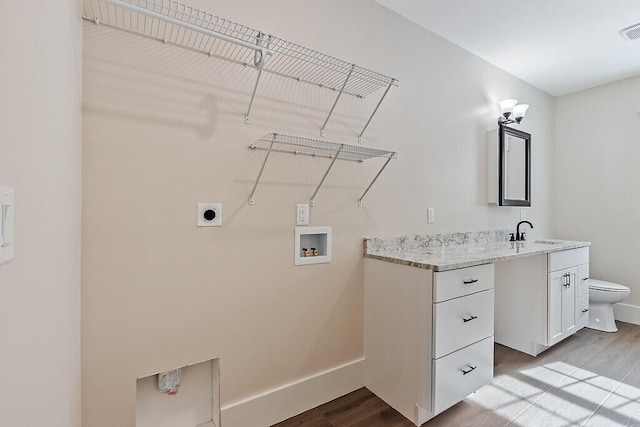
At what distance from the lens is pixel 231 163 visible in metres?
1.52

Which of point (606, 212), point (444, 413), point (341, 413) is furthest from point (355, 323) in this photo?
point (606, 212)

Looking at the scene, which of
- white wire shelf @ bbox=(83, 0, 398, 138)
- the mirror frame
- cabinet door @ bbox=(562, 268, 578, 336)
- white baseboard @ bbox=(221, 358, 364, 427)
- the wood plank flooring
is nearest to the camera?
white wire shelf @ bbox=(83, 0, 398, 138)

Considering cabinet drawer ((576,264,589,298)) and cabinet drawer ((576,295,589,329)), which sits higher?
cabinet drawer ((576,264,589,298))

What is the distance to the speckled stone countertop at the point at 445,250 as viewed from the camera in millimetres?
1696

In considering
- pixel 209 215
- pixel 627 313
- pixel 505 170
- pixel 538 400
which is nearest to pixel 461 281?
pixel 538 400

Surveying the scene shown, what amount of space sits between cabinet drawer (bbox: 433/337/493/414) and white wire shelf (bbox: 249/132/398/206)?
997mm

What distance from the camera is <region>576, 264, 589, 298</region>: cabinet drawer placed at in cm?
266

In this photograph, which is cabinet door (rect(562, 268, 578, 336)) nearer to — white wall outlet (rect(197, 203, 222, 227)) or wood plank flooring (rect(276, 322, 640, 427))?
wood plank flooring (rect(276, 322, 640, 427))

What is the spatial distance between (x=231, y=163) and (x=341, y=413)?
1459 millimetres

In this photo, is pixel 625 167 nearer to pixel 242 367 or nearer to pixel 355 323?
pixel 355 323

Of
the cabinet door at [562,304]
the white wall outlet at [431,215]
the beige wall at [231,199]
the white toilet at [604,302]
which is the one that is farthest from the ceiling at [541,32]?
the white toilet at [604,302]

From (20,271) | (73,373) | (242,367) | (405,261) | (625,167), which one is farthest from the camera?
(625,167)

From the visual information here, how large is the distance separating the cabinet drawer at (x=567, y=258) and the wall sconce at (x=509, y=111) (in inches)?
47.5

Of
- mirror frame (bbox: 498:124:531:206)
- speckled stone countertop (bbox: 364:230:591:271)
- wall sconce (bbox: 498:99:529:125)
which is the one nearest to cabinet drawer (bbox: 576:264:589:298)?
speckled stone countertop (bbox: 364:230:591:271)
